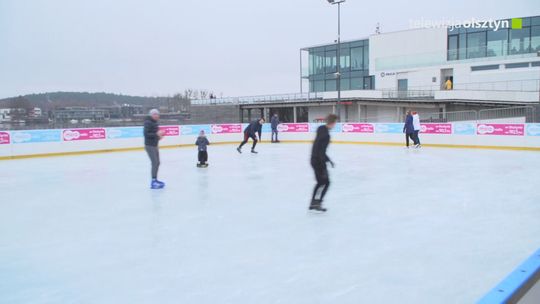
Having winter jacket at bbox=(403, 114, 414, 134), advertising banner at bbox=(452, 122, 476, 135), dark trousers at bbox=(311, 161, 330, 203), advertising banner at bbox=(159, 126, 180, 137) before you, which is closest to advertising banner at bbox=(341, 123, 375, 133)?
winter jacket at bbox=(403, 114, 414, 134)

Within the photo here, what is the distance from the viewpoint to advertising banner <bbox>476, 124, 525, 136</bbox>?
15266 millimetres

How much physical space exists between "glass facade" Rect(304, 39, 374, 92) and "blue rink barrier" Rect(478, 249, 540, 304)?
3965 centimetres

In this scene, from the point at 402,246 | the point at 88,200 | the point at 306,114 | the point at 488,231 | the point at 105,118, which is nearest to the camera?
the point at 402,246

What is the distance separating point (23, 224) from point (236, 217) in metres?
2.95

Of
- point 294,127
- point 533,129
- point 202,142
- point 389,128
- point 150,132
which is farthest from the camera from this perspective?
point 294,127

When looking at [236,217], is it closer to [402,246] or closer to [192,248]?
[192,248]

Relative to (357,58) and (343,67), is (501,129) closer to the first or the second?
(357,58)

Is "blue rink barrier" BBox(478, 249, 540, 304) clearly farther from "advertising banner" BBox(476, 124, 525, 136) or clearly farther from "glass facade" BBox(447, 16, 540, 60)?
"glass facade" BBox(447, 16, 540, 60)

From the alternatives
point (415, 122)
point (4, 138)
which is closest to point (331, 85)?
point (415, 122)

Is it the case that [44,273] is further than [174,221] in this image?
No

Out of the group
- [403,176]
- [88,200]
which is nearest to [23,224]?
[88,200]

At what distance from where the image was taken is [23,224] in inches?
228

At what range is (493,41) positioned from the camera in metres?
32.5

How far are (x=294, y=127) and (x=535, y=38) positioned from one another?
21546mm
